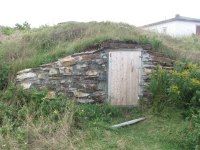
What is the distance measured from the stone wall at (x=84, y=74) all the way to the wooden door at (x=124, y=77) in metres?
0.16

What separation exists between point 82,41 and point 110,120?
2.93 metres

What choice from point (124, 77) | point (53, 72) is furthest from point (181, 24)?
point (53, 72)

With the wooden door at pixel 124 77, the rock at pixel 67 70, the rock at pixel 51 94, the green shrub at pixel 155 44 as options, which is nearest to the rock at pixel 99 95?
the wooden door at pixel 124 77

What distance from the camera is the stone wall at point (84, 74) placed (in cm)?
679

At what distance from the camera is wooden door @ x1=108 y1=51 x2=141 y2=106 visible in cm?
682

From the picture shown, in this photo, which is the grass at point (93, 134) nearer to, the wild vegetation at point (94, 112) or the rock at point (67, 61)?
the wild vegetation at point (94, 112)

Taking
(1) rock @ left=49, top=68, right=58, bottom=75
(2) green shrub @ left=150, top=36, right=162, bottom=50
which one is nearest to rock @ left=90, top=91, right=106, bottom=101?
(1) rock @ left=49, top=68, right=58, bottom=75

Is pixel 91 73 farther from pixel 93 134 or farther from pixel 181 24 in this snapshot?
pixel 181 24

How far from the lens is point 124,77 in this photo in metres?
6.88

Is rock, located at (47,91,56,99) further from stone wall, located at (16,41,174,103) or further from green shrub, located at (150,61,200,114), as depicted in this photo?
green shrub, located at (150,61,200,114)

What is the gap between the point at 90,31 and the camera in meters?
8.41

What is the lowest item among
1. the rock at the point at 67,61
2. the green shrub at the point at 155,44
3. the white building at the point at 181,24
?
the rock at the point at 67,61

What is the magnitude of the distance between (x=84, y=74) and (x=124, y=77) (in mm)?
1263

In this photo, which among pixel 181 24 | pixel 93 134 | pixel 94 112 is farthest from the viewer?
pixel 181 24
